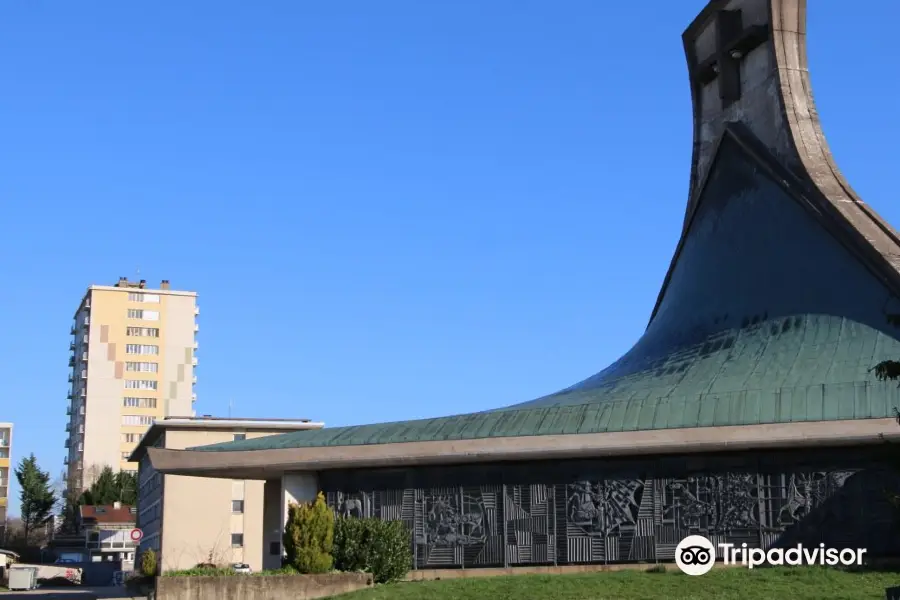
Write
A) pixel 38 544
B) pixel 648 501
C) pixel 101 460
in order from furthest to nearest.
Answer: pixel 101 460, pixel 38 544, pixel 648 501

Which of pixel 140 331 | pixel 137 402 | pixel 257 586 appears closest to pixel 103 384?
pixel 137 402

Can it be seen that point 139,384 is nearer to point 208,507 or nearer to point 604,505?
point 208,507

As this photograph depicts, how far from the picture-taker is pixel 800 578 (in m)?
22.8

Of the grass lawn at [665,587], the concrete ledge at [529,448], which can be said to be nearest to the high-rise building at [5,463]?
the concrete ledge at [529,448]

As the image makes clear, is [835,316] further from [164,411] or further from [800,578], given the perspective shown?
[164,411]

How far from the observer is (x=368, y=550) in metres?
26.3

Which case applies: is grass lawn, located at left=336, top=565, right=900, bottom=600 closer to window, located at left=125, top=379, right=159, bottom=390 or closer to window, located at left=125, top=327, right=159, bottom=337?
window, located at left=125, top=379, right=159, bottom=390

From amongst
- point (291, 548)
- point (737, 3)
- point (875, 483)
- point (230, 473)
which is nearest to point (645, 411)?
point (875, 483)

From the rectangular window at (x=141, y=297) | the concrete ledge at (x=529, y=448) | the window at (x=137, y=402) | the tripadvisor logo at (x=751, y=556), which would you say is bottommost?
the tripadvisor logo at (x=751, y=556)

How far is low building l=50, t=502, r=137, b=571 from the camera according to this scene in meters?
80.2

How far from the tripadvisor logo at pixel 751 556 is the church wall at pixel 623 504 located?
200 millimetres

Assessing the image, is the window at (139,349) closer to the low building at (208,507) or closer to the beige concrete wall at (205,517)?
the low building at (208,507)

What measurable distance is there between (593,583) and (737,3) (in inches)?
818

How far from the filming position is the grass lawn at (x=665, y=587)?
69.9 feet
